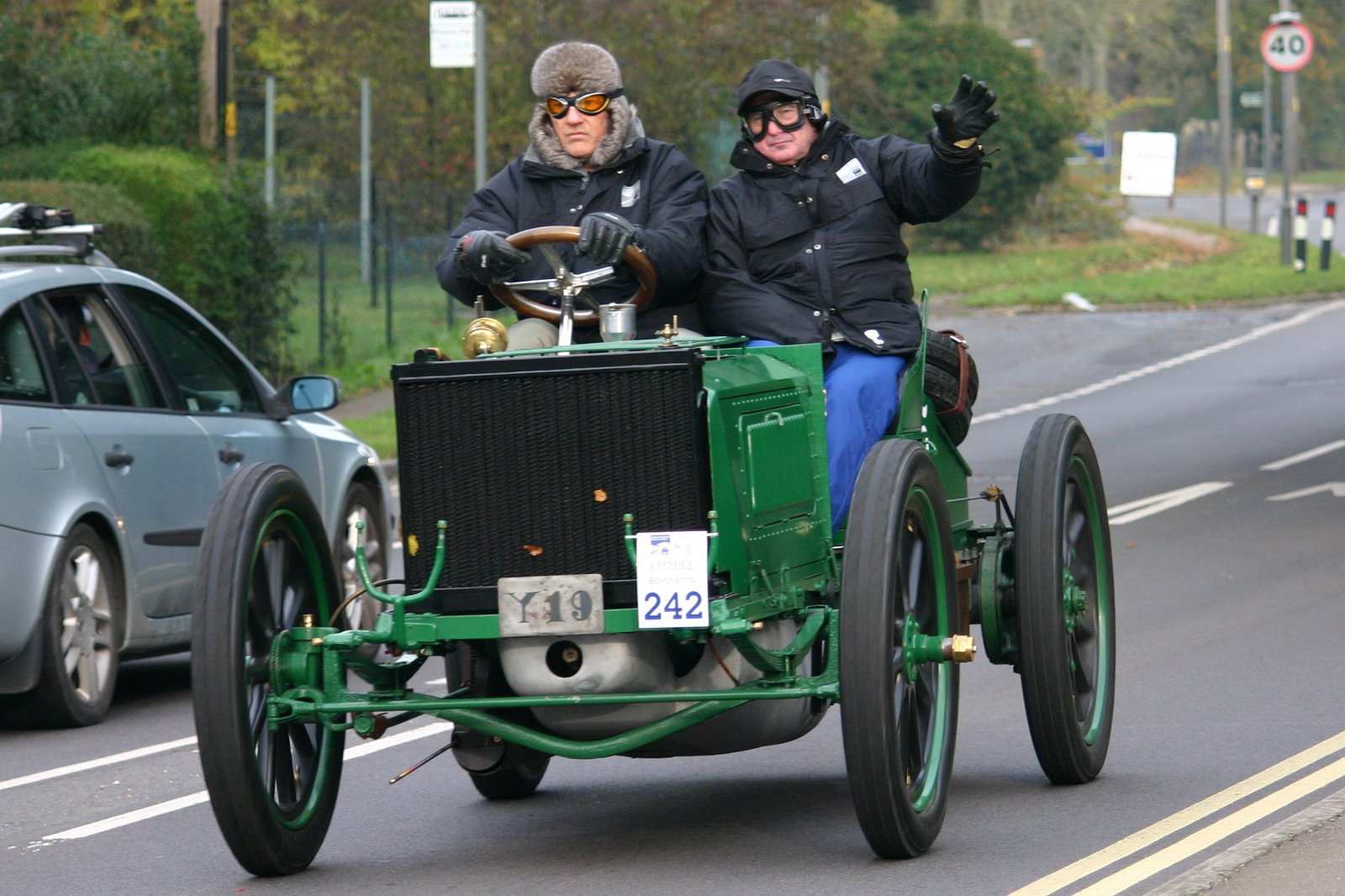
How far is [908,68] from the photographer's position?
46062 mm

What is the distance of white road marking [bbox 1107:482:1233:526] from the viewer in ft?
48.4

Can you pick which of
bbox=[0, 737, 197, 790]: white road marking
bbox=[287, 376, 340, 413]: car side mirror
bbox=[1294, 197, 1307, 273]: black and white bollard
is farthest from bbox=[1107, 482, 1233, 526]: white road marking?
bbox=[1294, 197, 1307, 273]: black and white bollard

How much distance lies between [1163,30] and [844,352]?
77.6 m

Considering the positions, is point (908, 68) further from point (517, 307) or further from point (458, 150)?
point (517, 307)

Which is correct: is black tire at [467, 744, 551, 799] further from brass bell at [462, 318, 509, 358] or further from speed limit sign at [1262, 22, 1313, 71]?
speed limit sign at [1262, 22, 1313, 71]

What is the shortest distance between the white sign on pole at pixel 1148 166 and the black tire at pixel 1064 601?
2680cm

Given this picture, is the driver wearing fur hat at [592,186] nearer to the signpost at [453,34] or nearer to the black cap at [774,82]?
the black cap at [774,82]

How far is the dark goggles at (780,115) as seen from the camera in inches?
261

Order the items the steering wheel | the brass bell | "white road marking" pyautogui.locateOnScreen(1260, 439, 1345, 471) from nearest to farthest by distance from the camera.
Result: the brass bell
the steering wheel
"white road marking" pyautogui.locateOnScreen(1260, 439, 1345, 471)

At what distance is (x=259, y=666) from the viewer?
223 inches

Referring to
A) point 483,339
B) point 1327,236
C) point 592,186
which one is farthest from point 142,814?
point 1327,236

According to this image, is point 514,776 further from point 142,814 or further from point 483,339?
point 483,339

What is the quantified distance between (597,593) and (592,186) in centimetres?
149

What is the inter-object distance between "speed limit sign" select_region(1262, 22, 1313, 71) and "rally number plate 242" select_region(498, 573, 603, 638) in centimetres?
3455
